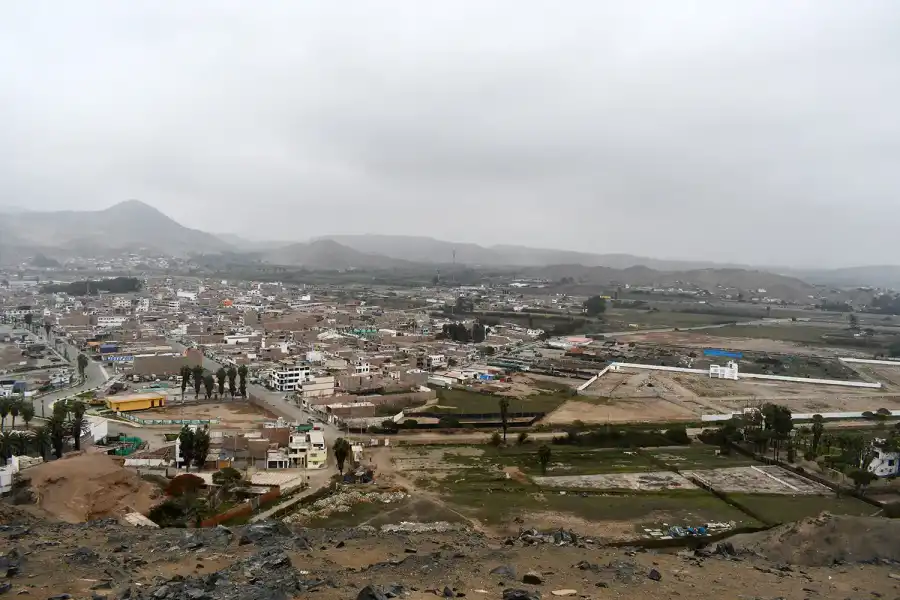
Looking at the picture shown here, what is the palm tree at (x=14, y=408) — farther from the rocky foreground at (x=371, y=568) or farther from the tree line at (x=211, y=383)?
the rocky foreground at (x=371, y=568)

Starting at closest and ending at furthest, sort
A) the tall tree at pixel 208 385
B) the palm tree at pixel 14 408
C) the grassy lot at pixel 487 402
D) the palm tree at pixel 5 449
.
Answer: the palm tree at pixel 5 449, the palm tree at pixel 14 408, the grassy lot at pixel 487 402, the tall tree at pixel 208 385

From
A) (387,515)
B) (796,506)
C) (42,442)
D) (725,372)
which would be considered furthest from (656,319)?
(42,442)

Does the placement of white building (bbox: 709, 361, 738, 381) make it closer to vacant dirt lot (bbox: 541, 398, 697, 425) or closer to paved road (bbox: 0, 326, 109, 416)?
vacant dirt lot (bbox: 541, 398, 697, 425)

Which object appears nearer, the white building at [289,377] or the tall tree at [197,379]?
the tall tree at [197,379]

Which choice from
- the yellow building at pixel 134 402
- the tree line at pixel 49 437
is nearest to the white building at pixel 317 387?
the yellow building at pixel 134 402

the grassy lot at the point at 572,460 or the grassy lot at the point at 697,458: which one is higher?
the grassy lot at the point at 697,458

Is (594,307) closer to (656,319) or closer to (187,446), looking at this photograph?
(656,319)

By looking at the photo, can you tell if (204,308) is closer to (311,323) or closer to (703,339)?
(311,323)
